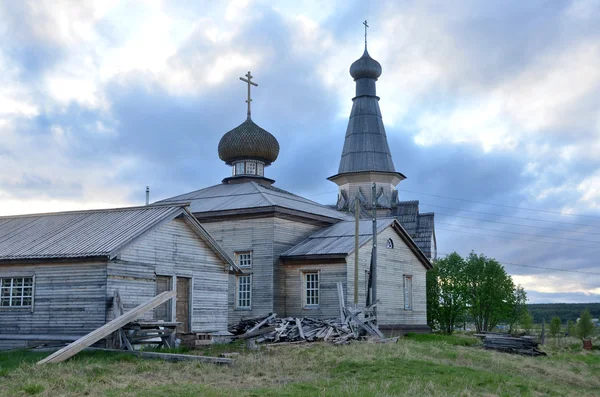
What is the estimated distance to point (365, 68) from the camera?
58750 mm

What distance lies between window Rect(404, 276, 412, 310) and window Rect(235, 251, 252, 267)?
25.7 ft

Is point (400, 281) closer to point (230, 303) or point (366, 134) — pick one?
point (230, 303)

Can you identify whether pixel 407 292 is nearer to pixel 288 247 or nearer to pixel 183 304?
pixel 288 247

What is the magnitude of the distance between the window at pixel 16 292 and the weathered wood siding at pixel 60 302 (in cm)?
19

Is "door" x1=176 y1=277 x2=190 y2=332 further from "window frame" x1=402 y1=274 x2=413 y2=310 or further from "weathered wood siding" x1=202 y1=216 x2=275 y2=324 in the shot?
"window frame" x1=402 y1=274 x2=413 y2=310

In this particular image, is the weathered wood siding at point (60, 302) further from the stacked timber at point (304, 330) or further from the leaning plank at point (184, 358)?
the stacked timber at point (304, 330)

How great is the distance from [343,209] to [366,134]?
6.71 metres

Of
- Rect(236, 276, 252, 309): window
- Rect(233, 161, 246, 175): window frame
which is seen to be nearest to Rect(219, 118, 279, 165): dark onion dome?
Rect(233, 161, 246, 175): window frame

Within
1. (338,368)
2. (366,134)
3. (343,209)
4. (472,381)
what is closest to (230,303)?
(338,368)

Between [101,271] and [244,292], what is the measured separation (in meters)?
11.6

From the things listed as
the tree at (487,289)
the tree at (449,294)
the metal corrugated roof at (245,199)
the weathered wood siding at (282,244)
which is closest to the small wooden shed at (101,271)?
the weathered wood siding at (282,244)

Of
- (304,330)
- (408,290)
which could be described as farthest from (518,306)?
(304,330)

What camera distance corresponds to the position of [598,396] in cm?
1778

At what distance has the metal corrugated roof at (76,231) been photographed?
72.1ft
